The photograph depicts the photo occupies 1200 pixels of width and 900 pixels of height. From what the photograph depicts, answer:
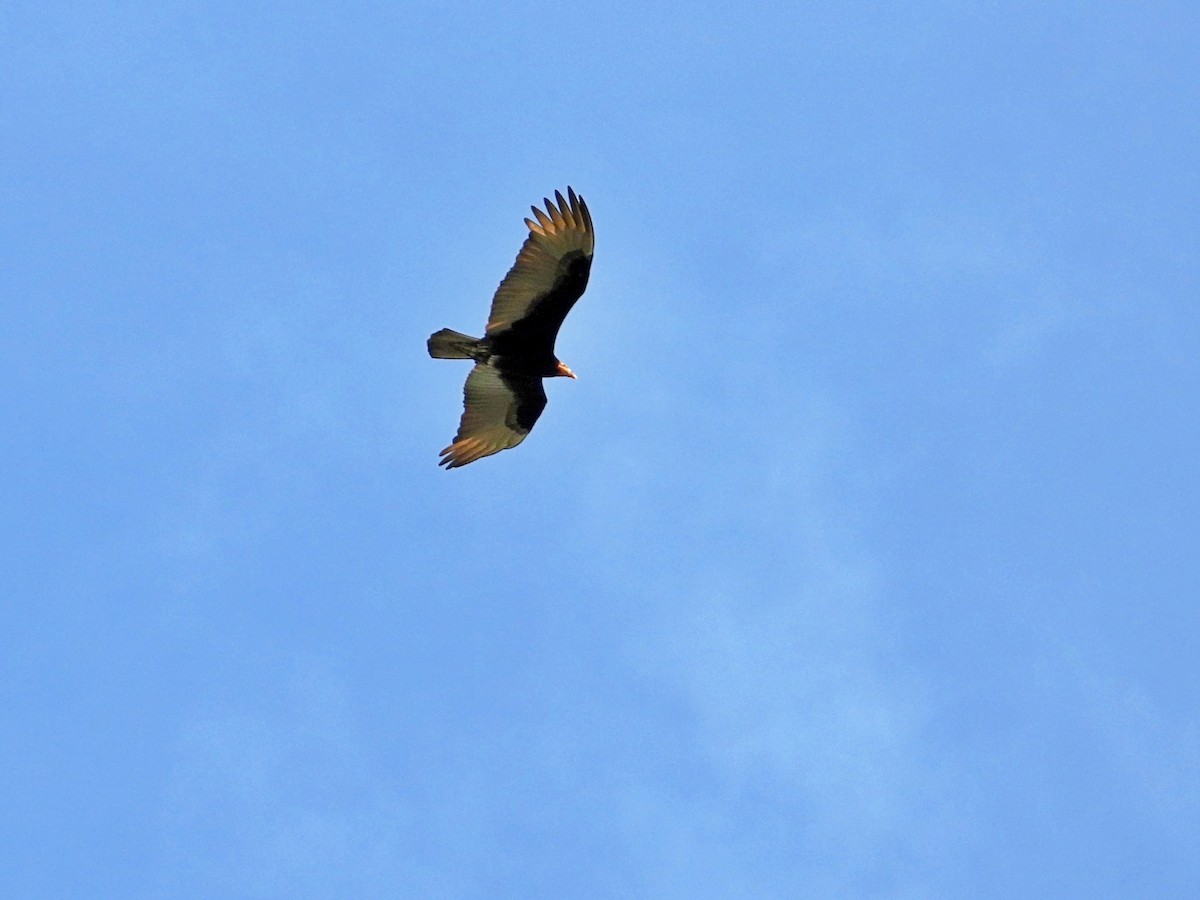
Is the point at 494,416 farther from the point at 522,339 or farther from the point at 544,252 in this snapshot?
the point at 544,252

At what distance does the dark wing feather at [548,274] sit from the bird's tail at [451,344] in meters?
0.29

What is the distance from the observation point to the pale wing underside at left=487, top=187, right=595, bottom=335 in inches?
918

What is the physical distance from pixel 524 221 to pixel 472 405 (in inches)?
112

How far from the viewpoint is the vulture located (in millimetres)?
23422

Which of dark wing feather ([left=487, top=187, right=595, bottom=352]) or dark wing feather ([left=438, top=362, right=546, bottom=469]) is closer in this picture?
dark wing feather ([left=487, top=187, right=595, bottom=352])

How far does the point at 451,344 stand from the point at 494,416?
4.40 ft

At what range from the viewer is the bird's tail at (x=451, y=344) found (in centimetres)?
2417

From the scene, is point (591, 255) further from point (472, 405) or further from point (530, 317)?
point (472, 405)

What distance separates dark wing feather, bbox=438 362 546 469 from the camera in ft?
81.7

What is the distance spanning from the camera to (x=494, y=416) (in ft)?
82.2

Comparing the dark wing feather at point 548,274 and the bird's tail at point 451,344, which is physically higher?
the dark wing feather at point 548,274

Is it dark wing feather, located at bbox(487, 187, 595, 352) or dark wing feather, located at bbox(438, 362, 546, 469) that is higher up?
dark wing feather, located at bbox(487, 187, 595, 352)

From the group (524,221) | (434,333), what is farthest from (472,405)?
(524,221)

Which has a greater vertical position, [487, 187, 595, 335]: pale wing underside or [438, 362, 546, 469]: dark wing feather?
[487, 187, 595, 335]: pale wing underside
